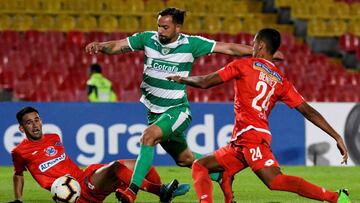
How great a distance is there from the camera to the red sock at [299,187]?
695cm

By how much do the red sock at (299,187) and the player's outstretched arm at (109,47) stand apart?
86.7 inches

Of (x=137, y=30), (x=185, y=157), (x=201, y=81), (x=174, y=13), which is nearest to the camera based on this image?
(x=201, y=81)

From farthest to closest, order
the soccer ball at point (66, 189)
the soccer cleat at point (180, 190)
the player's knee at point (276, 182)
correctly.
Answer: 1. the soccer cleat at point (180, 190)
2. the soccer ball at point (66, 189)
3. the player's knee at point (276, 182)

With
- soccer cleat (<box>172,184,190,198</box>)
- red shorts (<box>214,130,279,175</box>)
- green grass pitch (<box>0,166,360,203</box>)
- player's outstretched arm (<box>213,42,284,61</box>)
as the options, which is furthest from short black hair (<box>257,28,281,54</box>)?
green grass pitch (<box>0,166,360,203</box>)

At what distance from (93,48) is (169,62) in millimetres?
689

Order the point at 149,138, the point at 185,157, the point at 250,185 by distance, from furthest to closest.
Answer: the point at 250,185, the point at 185,157, the point at 149,138

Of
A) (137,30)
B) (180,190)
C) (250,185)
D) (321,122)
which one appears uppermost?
(137,30)

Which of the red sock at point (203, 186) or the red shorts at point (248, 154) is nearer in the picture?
the red shorts at point (248, 154)

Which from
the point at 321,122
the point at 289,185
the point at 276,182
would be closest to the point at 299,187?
the point at 289,185

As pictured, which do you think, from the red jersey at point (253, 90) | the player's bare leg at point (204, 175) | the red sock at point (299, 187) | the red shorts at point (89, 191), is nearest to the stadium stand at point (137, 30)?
the red shorts at point (89, 191)

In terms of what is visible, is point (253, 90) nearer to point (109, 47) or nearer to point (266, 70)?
point (266, 70)

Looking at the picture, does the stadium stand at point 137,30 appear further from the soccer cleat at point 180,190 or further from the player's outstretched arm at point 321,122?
the player's outstretched arm at point 321,122

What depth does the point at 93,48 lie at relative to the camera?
826 cm

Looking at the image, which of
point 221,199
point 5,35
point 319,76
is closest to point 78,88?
point 5,35
